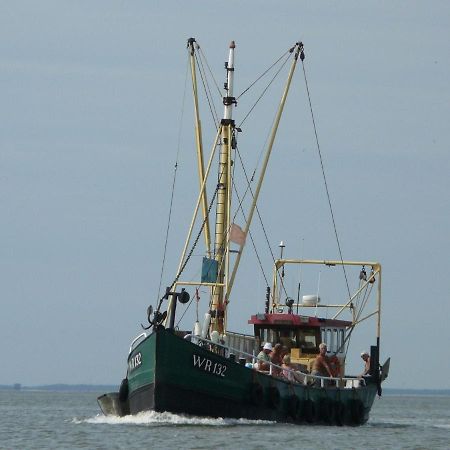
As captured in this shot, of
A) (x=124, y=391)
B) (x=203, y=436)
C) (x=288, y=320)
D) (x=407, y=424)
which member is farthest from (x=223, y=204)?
(x=407, y=424)

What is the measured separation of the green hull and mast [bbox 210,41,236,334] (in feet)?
13.7

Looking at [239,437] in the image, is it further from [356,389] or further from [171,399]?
[356,389]

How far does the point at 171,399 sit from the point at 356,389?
9957mm

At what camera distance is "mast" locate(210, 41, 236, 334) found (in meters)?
48.9

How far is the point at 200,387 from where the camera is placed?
140 ft

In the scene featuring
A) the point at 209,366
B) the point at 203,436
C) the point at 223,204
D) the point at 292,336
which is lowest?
the point at 203,436

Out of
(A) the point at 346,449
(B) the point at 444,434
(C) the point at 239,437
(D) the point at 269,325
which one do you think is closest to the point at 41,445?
(C) the point at 239,437

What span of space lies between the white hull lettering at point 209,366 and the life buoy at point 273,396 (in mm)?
2135

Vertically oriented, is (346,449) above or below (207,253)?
below

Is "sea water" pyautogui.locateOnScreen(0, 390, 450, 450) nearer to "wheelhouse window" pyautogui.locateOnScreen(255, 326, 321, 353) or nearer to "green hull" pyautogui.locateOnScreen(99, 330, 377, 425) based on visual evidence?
"green hull" pyautogui.locateOnScreen(99, 330, 377, 425)

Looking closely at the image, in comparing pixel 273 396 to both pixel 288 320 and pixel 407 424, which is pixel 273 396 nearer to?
pixel 288 320

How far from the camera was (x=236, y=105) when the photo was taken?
→ 51281mm

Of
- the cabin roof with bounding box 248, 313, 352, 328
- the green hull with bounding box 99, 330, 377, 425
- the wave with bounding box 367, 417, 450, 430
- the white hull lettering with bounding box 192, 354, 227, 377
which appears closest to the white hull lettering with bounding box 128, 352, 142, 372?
the green hull with bounding box 99, 330, 377, 425

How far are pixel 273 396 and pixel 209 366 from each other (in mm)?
3071
